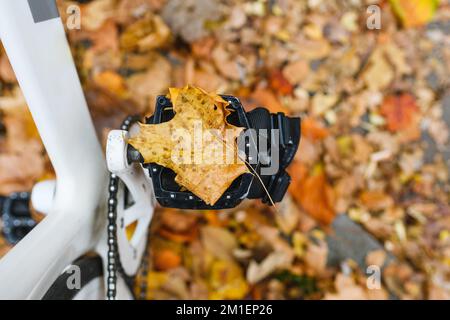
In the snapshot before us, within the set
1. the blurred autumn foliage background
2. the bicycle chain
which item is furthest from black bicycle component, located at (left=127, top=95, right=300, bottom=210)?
the blurred autumn foliage background

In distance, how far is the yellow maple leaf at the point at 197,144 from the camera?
0.80 meters

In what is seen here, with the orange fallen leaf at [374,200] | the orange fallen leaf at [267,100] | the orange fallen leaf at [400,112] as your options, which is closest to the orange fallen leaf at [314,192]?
the orange fallen leaf at [374,200]

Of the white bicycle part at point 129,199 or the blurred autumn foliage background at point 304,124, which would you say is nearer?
the white bicycle part at point 129,199

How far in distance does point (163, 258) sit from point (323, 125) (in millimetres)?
799

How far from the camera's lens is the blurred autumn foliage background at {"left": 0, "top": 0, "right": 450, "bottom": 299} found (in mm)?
1610

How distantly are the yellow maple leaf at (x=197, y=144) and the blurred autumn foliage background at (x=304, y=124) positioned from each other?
2.43 ft


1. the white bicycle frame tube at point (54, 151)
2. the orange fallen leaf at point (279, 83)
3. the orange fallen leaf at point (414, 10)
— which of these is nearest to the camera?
the white bicycle frame tube at point (54, 151)

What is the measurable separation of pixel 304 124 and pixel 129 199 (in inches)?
36.4

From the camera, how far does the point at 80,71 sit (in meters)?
1.74

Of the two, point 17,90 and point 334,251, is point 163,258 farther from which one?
point 17,90

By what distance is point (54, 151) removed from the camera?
3.14 feet

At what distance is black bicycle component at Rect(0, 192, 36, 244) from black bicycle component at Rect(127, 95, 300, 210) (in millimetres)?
765

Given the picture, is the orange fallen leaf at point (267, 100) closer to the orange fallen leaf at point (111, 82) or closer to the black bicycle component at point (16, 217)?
the orange fallen leaf at point (111, 82)
